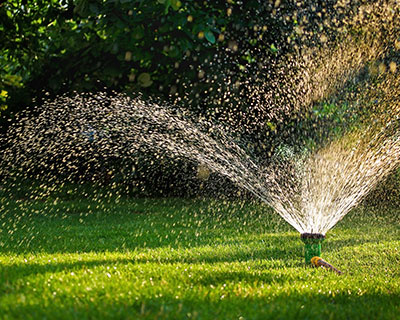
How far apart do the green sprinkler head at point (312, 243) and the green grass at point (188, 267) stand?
0.48ft

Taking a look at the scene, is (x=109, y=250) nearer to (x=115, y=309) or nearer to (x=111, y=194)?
(x=115, y=309)

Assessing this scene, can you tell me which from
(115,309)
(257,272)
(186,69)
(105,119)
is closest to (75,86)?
(105,119)

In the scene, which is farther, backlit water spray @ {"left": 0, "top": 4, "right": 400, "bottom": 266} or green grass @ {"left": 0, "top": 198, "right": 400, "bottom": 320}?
backlit water spray @ {"left": 0, "top": 4, "right": 400, "bottom": 266}

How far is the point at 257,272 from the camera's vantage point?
4434 mm

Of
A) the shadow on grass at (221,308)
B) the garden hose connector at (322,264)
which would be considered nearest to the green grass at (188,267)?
the shadow on grass at (221,308)

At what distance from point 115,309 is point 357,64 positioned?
9655 millimetres

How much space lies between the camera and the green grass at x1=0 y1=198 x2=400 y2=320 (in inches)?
121

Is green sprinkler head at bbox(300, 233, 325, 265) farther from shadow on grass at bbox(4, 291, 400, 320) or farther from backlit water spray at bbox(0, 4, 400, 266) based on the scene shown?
backlit water spray at bbox(0, 4, 400, 266)

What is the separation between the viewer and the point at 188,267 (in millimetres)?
4449

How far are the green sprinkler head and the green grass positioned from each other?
15cm

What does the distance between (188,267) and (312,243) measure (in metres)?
1.29

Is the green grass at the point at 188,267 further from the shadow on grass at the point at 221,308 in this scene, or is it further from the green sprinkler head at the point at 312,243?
the green sprinkler head at the point at 312,243

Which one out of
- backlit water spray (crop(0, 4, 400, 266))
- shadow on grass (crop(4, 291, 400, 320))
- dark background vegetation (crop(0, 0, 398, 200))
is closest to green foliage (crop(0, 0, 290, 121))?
dark background vegetation (crop(0, 0, 398, 200))

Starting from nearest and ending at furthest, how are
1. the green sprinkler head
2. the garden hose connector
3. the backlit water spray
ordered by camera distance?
the garden hose connector → the green sprinkler head → the backlit water spray
